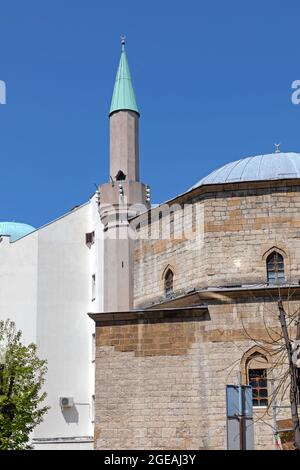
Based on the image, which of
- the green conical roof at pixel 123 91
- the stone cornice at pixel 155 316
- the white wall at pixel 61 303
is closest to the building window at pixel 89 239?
the white wall at pixel 61 303

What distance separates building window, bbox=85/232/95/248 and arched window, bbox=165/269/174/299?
10518mm

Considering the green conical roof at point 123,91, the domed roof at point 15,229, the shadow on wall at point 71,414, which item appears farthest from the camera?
the domed roof at point 15,229

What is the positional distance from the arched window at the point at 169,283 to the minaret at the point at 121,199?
23.9 ft

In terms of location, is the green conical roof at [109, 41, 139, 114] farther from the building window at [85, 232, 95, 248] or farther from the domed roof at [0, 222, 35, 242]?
the domed roof at [0, 222, 35, 242]

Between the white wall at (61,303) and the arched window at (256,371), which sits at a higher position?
the white wall at (61,303)

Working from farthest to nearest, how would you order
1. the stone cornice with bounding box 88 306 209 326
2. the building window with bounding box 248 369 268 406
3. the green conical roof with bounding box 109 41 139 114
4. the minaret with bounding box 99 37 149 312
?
the green conical roof with bounding box 109 41 139 114
the minaret with bounding box 99 37 149 312
the stone cornice with bounding box 88 306 209 326
the building window with bounding box 248 369 268 406

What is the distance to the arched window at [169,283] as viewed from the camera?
Result: 15202 millimetres

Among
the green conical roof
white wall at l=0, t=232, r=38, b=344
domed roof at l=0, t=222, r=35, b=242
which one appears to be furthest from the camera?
domed roof at l=0, t=222, r=35, b=242

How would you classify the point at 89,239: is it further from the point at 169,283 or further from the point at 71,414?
the point at 169,283

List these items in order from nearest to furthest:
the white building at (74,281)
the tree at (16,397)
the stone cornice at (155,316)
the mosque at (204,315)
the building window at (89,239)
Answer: the mosque at (204,315) → the stone cornice at (155,316) → the tree at (16,397) → the white building at (74,281) → the building window at (89,239)

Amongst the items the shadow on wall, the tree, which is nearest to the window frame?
the tree

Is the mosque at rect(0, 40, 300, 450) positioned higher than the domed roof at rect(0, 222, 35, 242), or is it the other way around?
the domed roof at rect(0, 222, 35, 242)

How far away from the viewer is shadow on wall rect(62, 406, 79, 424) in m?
24.7

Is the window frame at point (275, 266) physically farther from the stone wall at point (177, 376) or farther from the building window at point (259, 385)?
the building window at point (259, 385)
